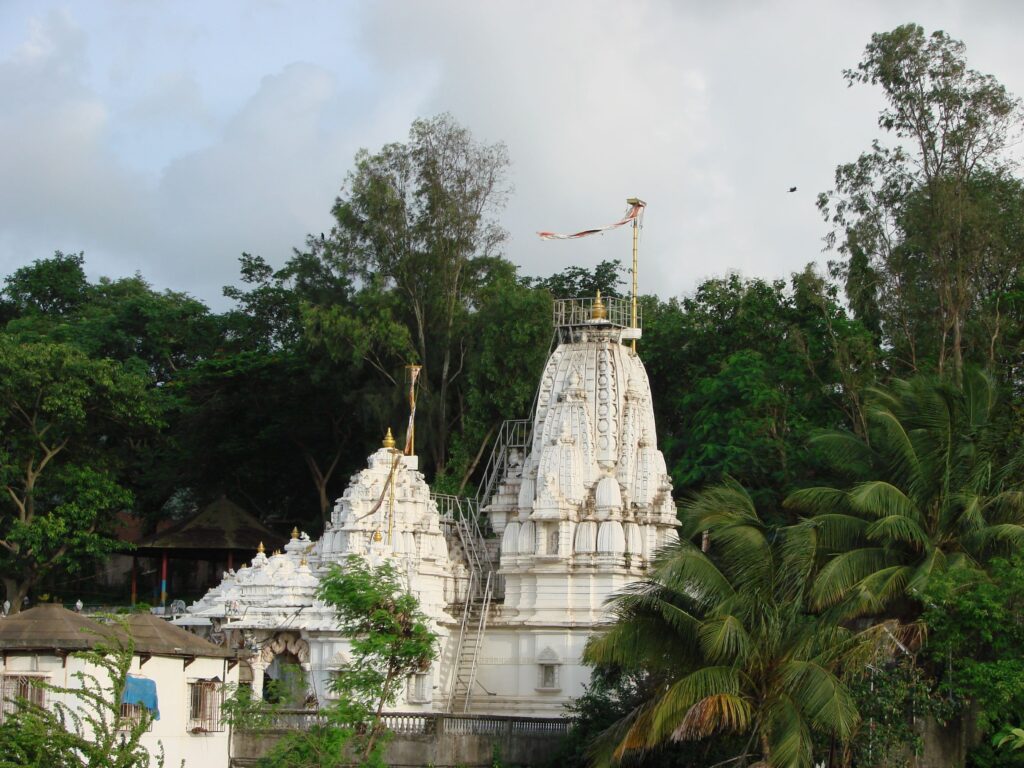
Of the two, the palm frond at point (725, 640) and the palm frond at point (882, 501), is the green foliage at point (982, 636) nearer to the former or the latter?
the palm frond at point (882, 501)

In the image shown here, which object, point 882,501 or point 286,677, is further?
point 286,677

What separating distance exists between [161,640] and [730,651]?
30.6 feet

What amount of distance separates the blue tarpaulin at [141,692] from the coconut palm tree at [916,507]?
432 inches

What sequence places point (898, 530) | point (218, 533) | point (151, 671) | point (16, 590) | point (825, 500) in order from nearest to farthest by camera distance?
point (151, 671) < point (898, 530) < point (825, 500) < point (16, 590) < point (218, 533)

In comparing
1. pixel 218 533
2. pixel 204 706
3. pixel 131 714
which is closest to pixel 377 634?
pixel 204 706

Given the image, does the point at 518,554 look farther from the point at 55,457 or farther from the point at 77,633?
the point at 77,633

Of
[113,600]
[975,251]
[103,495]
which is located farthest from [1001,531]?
[113,600]

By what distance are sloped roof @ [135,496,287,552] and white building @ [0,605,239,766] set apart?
72.3 ft

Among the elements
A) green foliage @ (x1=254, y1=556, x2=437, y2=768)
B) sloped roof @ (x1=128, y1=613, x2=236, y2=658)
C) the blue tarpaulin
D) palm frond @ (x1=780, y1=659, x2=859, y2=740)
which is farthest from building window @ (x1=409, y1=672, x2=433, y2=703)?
palm frond @ (x1=780, y1=659, x2=859, y2=740)

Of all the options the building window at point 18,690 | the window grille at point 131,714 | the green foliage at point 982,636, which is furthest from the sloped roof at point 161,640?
the green foliage at point 982,636

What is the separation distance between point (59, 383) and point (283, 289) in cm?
1508

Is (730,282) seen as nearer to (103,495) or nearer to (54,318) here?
(103,495)

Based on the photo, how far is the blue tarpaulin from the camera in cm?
2953

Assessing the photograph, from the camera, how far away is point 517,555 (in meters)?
44.7
